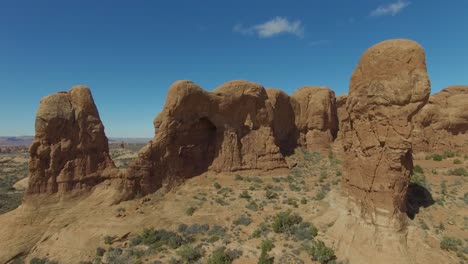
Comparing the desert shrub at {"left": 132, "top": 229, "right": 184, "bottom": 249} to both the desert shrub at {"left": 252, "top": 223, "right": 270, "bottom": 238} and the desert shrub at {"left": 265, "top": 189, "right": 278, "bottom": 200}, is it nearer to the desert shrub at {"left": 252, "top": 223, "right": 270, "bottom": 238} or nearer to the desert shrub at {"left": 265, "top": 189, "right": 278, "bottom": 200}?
the desert shrub at {"left": 252, "top": 223, "right": 270, "bottom": 238}

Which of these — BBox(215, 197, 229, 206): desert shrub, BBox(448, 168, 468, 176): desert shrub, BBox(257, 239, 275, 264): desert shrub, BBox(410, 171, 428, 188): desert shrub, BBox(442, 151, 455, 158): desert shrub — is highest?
BBox(442, 151, 455, 158): desert shrub

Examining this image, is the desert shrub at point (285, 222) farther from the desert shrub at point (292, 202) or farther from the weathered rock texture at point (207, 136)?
the weathered rock texture at point (207, 136)

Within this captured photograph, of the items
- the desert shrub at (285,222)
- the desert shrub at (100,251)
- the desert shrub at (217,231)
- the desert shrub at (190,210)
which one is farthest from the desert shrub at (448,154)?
the desert shrub at (100,251)

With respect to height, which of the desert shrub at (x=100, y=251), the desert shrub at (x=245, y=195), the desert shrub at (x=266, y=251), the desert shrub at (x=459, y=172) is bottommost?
the desert shrub at (x=100, y=251)

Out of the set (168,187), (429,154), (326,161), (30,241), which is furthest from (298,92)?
(30,241)

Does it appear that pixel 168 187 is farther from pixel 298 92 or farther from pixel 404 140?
pixel 298 92

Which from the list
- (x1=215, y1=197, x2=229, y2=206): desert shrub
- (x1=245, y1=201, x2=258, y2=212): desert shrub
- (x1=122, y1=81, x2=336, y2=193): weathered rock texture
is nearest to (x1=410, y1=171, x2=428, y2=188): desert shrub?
(x1=122, y1=81, x2=336, y2=193): weathered rock texture

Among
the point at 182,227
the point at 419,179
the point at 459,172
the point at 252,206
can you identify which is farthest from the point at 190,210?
the point at 459,172
